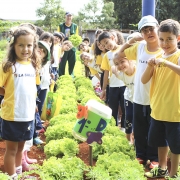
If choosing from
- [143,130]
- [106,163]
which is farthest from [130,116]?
[106,163]

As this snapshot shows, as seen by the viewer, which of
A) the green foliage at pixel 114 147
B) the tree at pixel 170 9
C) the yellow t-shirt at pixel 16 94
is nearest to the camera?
the yellow t-shirt at pixel 16 94

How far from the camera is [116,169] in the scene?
2.98m

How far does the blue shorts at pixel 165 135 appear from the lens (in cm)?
291

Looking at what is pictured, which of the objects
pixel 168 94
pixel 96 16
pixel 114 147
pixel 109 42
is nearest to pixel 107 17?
pixel 96 16

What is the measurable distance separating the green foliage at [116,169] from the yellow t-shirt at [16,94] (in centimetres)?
81

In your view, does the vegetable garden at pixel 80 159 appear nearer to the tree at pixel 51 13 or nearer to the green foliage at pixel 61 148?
the green foliage at pixel 61 148

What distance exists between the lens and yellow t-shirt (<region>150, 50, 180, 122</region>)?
114 inches

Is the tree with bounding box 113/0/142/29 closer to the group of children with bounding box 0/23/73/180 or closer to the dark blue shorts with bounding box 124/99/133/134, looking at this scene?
the dark blue shorts with bounding box 124/99/133/134

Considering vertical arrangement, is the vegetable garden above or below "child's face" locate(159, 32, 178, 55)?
below

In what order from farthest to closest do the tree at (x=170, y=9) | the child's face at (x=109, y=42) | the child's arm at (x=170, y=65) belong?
the tree at (x=170, y=9), the child's face at (x=109, y=42), the child's arm at (x=170, y=65)

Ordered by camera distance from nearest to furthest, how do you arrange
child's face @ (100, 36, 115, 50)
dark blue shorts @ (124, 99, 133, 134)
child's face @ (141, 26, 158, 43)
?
child's face @ (141, 26, 158, 43) < dark blue shorts @ (124, 99, 133, 134) < child's face @ (100, 36, 115, 50)

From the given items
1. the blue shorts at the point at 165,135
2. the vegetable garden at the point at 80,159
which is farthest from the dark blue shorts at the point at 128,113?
the blue shorts at the point at 165,135

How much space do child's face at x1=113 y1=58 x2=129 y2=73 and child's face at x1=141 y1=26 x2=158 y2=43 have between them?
2.03ft

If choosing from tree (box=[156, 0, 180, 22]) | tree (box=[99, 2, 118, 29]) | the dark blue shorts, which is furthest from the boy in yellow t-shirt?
tree (box=[99, 2, 118, 29])
